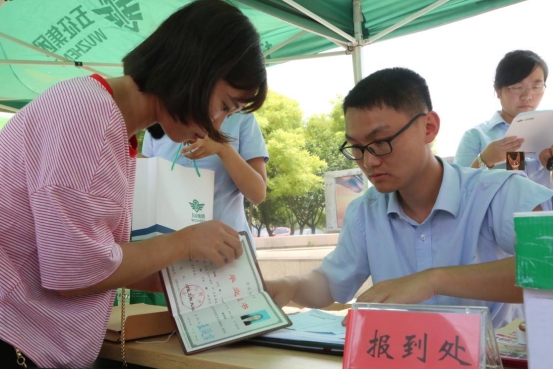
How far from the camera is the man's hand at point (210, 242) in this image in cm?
101

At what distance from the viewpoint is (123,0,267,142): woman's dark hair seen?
102 cm

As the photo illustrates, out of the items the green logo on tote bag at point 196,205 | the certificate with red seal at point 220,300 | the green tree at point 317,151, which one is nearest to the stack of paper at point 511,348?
the certificate with red seal at point 220,300

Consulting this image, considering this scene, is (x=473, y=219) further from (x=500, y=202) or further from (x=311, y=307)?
(x=311, y=307)

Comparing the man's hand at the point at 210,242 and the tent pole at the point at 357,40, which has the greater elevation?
the tent pole at the point at 357,40

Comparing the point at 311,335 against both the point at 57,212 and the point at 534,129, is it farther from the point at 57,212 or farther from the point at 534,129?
the point at 534,129

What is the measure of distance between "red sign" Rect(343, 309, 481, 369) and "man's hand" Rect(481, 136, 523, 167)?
1.56 meters

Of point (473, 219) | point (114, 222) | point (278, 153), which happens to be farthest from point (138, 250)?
point (278, 153)

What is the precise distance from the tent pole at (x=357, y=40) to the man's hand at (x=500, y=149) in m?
1.16

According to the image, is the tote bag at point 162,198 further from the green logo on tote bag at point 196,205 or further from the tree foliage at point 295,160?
the tree foliage at point 295,160

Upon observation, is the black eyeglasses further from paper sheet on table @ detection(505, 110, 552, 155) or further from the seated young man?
paper sheet on table @ detection(505, 110, 552, 155)

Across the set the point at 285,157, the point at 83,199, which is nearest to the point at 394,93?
the point at 83,199

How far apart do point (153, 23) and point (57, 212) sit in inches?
79.6

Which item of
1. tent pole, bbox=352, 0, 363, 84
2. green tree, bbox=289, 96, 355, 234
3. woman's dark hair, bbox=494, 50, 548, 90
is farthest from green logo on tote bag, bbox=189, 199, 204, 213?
green tree, bbox=289, 96, 355, 234

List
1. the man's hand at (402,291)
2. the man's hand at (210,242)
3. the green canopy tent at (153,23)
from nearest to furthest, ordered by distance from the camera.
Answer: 1. the man's hand at (402,291)
2. the man's hand at (210,242)
3. the green canopy tent at (153,23)
